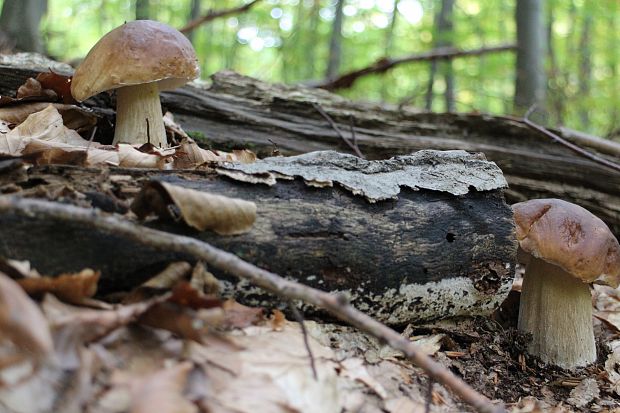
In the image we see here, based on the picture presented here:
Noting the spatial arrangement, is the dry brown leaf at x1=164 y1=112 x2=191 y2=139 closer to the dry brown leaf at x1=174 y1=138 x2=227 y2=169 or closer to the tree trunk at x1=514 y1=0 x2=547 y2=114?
the dry brown leaf at x1=174 y1=138 x2=227 y2=169

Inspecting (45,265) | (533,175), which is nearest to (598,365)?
(533,175)

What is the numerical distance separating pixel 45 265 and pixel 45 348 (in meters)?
0.53

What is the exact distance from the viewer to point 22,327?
1062 mm

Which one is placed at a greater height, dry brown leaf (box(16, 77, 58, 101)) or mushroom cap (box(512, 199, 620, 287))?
dry brown leaf (box(16, 77, 58, 101))

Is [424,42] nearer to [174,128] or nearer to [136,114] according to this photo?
[174,128]

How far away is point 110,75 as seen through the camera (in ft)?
8.44

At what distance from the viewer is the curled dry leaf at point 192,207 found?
1571mm

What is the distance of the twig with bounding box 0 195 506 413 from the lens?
4.29ft

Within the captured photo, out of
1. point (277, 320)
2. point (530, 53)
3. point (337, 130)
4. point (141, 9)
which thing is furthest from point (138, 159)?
point (141, 9)

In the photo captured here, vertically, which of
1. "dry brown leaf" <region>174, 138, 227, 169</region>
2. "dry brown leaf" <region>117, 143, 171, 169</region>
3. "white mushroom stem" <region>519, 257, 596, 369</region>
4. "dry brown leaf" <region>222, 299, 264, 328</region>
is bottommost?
"white mushroom stem" <region>519, 257, 596, 369</region>

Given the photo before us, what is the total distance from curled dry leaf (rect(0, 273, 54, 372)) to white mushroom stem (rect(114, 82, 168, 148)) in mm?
1997

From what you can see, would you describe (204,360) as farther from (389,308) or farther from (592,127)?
(592,127)

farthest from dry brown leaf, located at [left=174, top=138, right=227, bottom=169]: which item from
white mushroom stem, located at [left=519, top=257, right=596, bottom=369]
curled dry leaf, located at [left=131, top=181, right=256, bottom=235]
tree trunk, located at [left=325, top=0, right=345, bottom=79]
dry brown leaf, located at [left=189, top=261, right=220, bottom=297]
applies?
tree trunk, located at [left=325, top=0, right=345, bottom=79]

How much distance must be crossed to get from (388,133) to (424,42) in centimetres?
912
